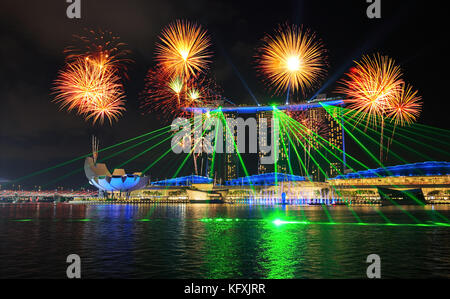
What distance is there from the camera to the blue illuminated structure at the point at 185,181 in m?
180

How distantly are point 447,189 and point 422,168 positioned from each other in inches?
374

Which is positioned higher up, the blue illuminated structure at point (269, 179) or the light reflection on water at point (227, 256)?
the blue illuminated structure at point (269, 179)

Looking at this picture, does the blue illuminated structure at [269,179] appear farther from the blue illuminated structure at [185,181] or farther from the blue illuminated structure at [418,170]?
the blue illuminated structure at [418,170]

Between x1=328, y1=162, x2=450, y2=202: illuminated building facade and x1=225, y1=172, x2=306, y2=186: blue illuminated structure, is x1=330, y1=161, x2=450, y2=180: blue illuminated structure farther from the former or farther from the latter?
x1=225, y1=172, x2=306, y2=186: blue illuminated structure

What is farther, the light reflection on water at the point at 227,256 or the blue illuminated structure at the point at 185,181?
the blue illuminated structure at the point at 185,181

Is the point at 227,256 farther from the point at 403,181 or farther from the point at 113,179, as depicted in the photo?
the point at 113,179

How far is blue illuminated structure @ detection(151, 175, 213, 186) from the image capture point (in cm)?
18024

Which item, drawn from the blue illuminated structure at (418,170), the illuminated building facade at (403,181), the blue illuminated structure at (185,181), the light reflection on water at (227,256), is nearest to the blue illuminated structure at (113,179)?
the blue illuminated structure at (185,181)

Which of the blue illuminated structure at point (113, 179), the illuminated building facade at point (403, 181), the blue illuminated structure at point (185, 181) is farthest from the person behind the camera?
the blue illuminated structure at point (185, 181)

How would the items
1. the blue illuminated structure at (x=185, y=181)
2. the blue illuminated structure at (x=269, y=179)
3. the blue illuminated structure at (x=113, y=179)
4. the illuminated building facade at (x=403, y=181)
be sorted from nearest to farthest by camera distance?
the illuminated building facade at (x=403, y=181) → the blue illuminated structure at (x=269, y=179) → the blue illuminated structure at (x=113, y=179) → the blue illuminated structure at (x=185, y=181)
